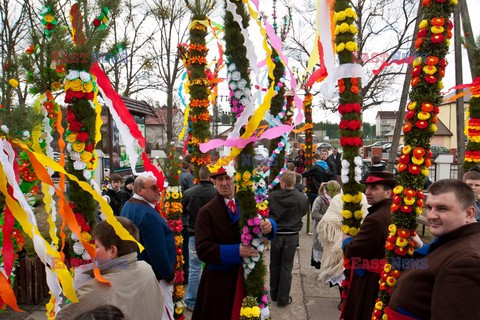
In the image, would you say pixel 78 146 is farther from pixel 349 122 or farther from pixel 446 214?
pixel 446 214

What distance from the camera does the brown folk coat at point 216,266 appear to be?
364cm

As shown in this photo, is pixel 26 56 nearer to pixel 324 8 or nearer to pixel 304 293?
pixel 324 8

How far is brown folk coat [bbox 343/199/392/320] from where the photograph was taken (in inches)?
140

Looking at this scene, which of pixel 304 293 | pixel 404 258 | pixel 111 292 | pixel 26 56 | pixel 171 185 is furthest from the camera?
pixel 304 293

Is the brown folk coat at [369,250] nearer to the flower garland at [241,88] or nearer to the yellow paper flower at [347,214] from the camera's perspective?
the yellow paper flower at [347,214]

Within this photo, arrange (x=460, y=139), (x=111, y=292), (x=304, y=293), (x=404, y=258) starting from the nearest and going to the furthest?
(x=111, y=292) < (x=404, y=258) < (x=304, y=293) < (x=460, y=139)

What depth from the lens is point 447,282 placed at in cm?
193

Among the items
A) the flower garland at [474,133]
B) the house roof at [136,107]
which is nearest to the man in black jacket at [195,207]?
the flower garland at [474,133]

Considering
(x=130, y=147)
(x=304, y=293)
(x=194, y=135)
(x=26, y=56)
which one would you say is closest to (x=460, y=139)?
(x=304, y=293)

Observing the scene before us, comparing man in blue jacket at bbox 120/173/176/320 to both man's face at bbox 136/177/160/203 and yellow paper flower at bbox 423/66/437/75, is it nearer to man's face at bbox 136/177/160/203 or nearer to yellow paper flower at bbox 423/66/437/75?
man's face at bbox 136/177/160/203

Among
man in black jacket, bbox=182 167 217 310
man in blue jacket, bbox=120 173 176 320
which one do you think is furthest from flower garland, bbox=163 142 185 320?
man in blue jacket, bbox=120 173 176 320

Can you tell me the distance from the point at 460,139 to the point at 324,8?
25.9ft

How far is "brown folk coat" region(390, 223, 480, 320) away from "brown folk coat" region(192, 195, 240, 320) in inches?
66.5

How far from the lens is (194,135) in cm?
643
